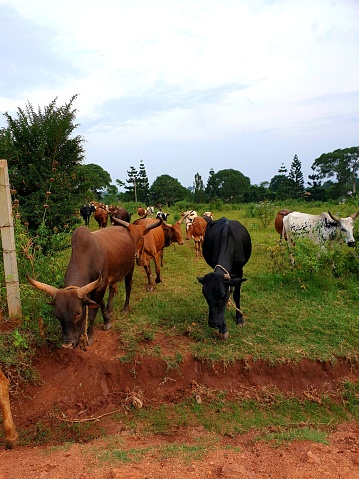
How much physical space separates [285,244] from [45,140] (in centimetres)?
607

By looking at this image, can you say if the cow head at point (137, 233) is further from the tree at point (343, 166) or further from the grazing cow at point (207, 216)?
the tree at point (343, 166)

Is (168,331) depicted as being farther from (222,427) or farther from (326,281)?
(326,281)

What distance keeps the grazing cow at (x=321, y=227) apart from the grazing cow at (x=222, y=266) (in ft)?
10.1

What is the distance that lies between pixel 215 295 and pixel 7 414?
3150 millimetres

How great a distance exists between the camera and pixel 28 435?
4.69m

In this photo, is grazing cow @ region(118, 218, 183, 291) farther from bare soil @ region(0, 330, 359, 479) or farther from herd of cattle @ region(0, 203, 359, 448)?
bare soil @ region(0, 330, 359, 479)

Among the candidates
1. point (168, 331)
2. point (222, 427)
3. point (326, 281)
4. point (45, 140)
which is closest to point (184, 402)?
point (222, 427)

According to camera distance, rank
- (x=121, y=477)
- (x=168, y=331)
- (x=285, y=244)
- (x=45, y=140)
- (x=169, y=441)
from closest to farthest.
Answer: (x=121, y=477) < (x=169, y=441) < (x=168, y=331) < (x=45, y=140) < (x=285, y=244)

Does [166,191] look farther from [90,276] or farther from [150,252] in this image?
[90,276]

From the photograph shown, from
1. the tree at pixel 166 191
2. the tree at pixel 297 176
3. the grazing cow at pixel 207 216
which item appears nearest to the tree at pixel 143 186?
the tree at pixel 166 191

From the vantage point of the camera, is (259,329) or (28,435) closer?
(28,435)

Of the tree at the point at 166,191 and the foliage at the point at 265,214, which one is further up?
the tree at the point at 166,191

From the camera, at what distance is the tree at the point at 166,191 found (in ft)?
180

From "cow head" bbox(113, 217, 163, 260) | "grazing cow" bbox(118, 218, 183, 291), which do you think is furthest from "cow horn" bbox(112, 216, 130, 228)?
"grazing cow" bbox(118, 218, 183, 291)
